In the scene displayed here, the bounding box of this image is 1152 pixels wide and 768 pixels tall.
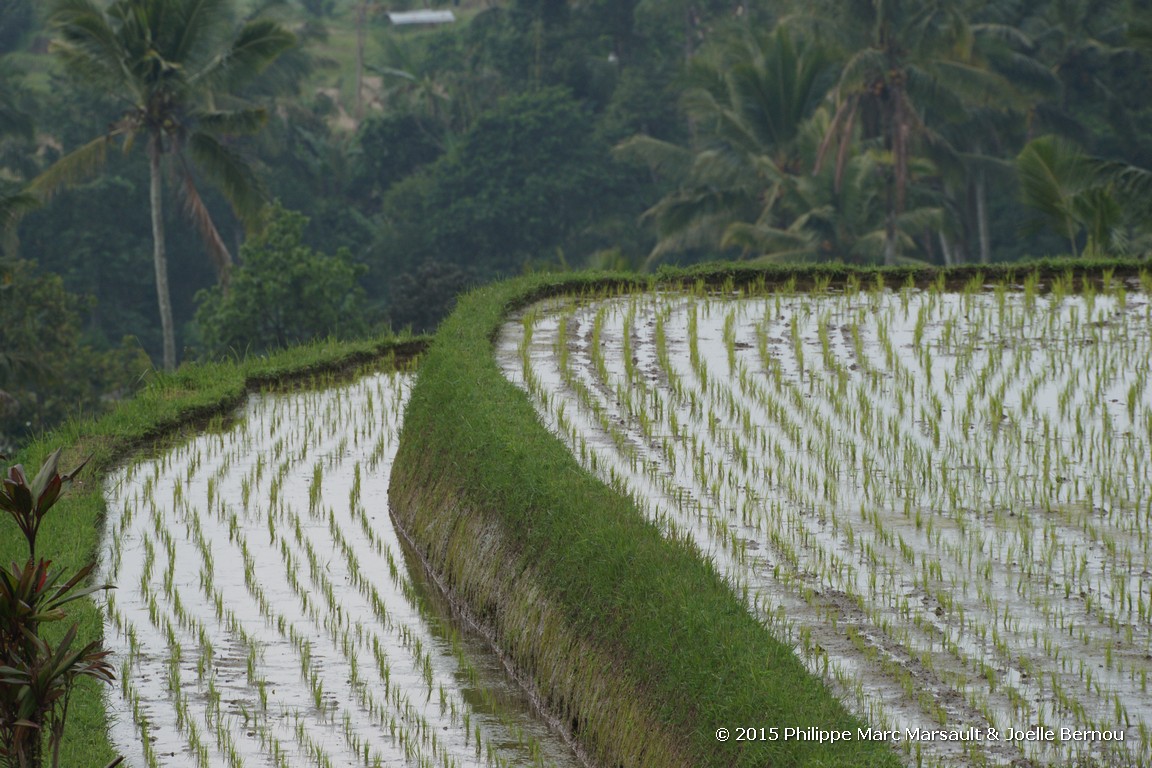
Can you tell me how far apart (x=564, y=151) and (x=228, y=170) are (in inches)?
465

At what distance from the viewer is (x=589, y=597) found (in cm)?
518

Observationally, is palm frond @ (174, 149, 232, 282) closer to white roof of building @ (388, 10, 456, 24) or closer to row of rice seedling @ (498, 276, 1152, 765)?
row of rice seedling @ (498, 276, 1152, 765)

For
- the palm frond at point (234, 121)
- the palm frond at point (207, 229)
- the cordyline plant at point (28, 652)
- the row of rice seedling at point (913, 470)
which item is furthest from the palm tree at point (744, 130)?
the cordyline plant at point (28, 652)

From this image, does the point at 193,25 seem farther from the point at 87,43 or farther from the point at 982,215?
the point at 982,215

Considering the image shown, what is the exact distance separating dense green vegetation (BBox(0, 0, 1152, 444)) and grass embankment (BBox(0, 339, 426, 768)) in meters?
5.39

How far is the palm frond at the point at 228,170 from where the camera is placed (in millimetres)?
18875

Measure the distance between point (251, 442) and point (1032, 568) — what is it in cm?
517

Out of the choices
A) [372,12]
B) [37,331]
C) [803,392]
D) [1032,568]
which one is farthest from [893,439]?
[372,12]

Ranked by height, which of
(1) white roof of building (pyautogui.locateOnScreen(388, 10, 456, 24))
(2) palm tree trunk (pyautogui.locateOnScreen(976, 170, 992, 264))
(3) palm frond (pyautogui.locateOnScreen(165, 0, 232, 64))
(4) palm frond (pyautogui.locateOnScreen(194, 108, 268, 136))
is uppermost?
(1) white roof of building (pyautogui.locateOnScreen(388, 10, 456, 24))

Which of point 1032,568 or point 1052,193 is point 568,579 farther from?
point 1052,193

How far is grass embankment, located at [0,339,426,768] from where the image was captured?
4.82m

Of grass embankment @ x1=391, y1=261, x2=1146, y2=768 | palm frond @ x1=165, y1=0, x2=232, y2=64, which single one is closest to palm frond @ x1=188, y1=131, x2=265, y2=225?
palm frond @ x1=165, y1=0, x2=232, y2=64

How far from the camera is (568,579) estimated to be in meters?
5.38

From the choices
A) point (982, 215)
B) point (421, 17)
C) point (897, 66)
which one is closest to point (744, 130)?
point (897, 66)
